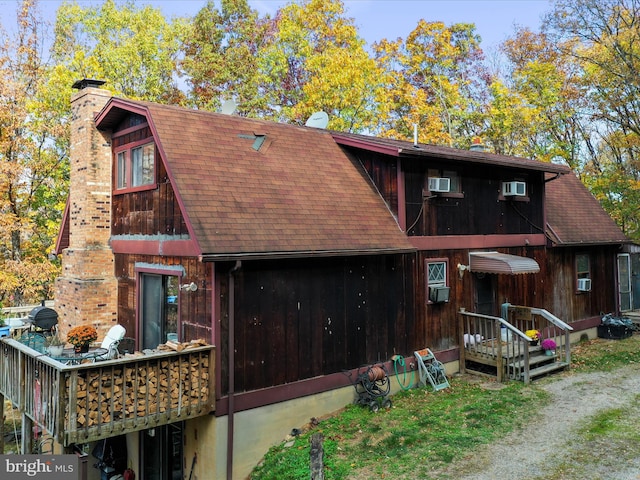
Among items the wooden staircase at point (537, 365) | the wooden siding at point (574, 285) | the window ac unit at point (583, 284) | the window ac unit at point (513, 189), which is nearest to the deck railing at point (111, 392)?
the wooden staircase at point (537, 365)

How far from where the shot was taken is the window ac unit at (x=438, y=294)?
1070 cm

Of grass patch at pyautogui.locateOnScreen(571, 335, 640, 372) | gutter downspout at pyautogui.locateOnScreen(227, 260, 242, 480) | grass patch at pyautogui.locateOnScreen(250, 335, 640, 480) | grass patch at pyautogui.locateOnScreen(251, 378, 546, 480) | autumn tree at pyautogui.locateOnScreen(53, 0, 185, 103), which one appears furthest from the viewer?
autumn tree at pyautogui.locateOnScreen(53, 0, 185, 103)

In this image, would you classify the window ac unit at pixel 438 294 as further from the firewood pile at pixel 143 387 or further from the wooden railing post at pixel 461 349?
the firewood pile at pixel 143 387

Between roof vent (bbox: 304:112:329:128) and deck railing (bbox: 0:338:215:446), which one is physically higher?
roof vent (bbox: 304:112:329:128)

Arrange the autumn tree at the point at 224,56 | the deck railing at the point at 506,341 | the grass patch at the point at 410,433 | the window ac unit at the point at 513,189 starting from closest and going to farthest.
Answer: the grass patch at the point at 410,433
the deck railing at the point at 506,341
the window ac unit at the point at 513,189
the autumn tree at the point at 224,56

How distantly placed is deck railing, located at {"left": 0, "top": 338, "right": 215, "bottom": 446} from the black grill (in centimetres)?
343

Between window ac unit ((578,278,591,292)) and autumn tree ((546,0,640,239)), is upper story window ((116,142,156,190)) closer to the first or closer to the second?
window ac unit ((578,278,591,292))

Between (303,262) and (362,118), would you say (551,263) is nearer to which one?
(303,262)

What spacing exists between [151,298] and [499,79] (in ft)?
86.4

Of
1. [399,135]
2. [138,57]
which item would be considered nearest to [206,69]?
[138,57]

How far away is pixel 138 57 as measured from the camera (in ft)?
75.6

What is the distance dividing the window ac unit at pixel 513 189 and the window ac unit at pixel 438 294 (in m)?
3.64

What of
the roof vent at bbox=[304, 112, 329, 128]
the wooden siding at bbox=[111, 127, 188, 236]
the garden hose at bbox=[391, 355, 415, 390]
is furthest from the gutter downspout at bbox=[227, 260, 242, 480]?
the roof vent at bbox=[304, 112, 329, 128]

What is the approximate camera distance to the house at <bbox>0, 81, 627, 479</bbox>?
775 centimetres
